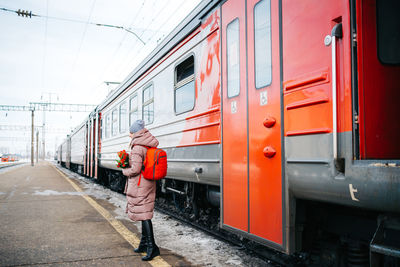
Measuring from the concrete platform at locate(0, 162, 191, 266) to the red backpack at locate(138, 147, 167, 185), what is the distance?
934 millimetres

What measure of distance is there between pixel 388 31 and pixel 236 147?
1.73 metres

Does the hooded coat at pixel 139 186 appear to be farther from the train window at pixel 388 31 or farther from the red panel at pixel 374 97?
the train window at pixel 388 31

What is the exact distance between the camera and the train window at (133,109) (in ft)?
26.3

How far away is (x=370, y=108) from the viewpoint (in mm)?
2512

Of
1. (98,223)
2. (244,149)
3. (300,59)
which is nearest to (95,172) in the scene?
(98,223)

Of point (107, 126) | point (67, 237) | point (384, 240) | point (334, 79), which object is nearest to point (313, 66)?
point (334, 79)

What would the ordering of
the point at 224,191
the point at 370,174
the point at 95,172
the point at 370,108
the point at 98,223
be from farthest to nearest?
the point at 95,172 → the point at 98,223 → the point at 224,191 → the point at 370,108 → the point at 370,174

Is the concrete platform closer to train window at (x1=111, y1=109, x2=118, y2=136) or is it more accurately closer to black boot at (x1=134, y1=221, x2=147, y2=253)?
black boot at (x1=134, y1=221, x2=147, y2=253)

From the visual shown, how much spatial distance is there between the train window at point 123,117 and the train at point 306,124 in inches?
186

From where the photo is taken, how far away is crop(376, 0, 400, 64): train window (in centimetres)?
269

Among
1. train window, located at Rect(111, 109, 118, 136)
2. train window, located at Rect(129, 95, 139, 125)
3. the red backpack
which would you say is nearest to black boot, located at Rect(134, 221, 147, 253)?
the red backpack

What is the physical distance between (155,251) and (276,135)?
196 cm

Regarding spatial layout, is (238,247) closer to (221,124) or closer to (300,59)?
(221,124)

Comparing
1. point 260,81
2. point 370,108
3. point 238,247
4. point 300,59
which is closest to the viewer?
point 370,108
